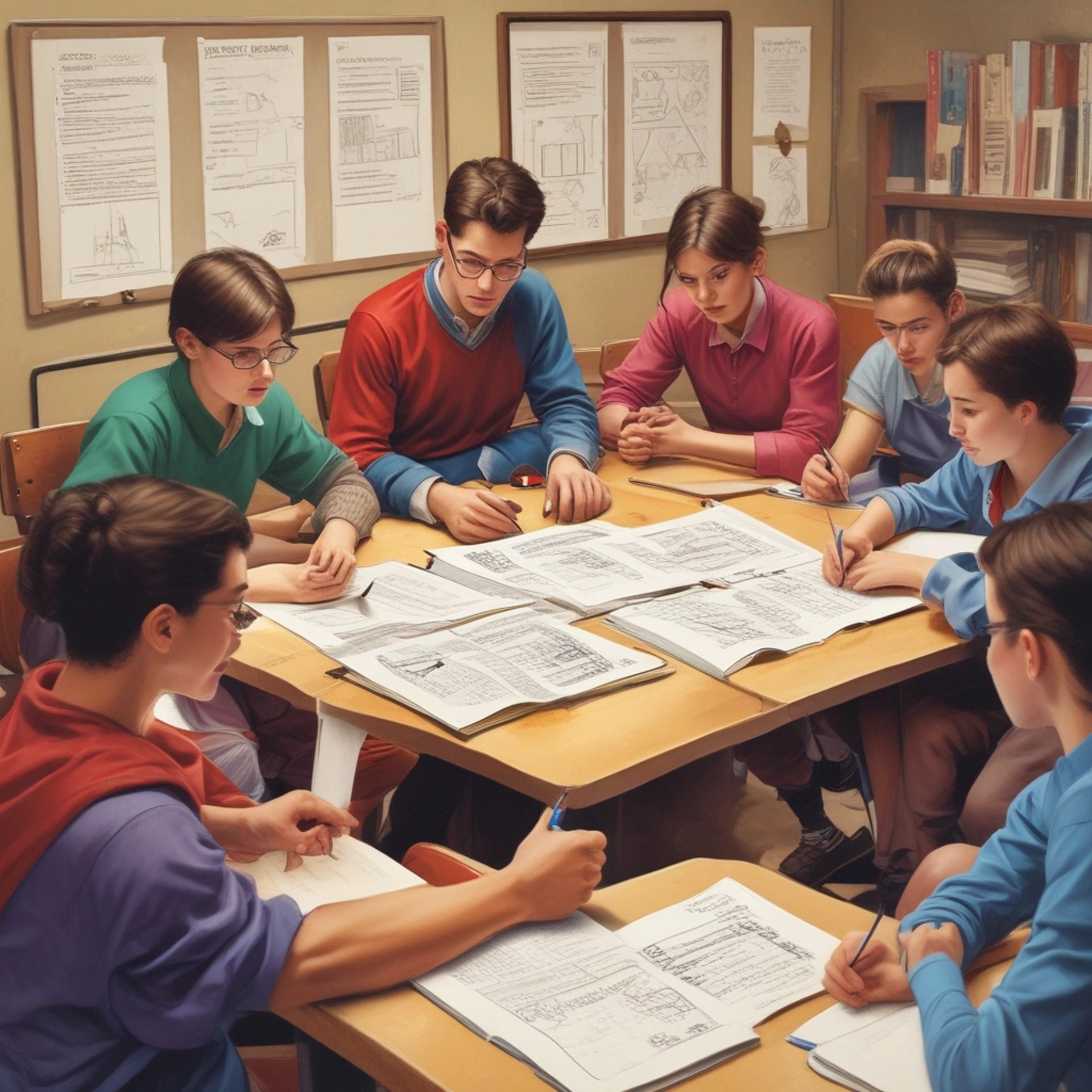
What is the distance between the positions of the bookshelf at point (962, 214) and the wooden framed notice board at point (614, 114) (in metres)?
0.56

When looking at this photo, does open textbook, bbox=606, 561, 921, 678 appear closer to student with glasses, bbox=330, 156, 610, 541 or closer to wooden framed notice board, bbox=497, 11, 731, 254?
student with glasses, bbox=330, 156, 610, 541

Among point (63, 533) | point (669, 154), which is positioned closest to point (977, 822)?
point (63, 533)

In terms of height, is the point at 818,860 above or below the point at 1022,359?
below

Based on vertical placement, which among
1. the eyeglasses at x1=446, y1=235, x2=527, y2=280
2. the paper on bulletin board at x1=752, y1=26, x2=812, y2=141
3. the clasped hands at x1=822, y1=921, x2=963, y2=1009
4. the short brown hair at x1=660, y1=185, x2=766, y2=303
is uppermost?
the paper on bulletin board at x1=752, y1=26, x2=812, y2=141

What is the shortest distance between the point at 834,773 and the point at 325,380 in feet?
4.54

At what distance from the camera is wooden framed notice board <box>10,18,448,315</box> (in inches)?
121

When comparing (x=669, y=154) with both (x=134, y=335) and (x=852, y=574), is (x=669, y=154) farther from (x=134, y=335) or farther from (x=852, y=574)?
(x=852, y=574)

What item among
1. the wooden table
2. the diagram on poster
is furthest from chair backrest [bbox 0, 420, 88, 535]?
the diagram on poster

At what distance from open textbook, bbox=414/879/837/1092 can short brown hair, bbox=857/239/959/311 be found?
5.05 feet

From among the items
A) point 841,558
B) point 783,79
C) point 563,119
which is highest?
point 783,79

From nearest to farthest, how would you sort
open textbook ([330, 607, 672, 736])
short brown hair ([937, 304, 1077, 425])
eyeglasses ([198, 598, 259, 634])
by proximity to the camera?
eyeglasses ([198, 598, 259, 634]), open textbook ([330, 607, 672, 736]), short brown hair ([937, 304, 1077, 425])

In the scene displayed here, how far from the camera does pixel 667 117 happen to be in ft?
14.5

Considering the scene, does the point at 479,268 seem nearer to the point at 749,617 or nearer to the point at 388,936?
the point at 749,617

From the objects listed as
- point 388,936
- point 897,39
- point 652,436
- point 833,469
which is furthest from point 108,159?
point 897,39
